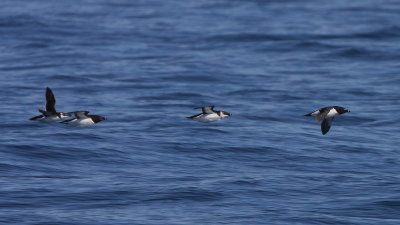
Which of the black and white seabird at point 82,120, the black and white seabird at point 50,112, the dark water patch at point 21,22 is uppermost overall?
the dark water patch at point 21,22

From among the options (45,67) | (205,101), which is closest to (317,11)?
(45,67)

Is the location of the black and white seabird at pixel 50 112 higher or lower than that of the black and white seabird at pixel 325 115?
higher

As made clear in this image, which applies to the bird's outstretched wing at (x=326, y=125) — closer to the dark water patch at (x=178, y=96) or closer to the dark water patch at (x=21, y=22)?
the dark water patch at (x=178, y=96)

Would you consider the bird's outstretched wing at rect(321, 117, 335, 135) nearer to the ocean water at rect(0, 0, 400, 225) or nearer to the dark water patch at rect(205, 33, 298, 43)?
the ocean water at rect(0, 0, 400, 225)

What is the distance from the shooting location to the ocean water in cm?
2942

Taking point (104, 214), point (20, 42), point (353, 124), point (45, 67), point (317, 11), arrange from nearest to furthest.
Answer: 1. point (104, 214)
2. point (353, 124)
3. point (45, 67)
4. point (20, 42)
5. point (317, 11)

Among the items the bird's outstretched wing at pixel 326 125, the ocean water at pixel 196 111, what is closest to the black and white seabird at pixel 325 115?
the bird's outstretched wing at pixel 326 125

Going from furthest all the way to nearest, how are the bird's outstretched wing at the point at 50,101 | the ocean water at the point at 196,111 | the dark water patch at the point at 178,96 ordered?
the dark water patch at the point at 178,96 → the ocean water at the point at 196,111 → the bird's outstretched wing at the point at 50,101

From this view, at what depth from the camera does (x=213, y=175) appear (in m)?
32.9

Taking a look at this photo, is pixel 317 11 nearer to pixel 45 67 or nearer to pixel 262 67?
pixel 262 67

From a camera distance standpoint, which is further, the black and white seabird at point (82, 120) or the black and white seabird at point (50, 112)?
the black and white seabird at point (82, 120)

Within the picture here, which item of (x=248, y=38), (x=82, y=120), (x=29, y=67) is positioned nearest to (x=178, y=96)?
(x=29, y=67)

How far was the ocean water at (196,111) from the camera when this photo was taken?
1158 inches

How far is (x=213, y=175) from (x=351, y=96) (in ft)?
58.6
